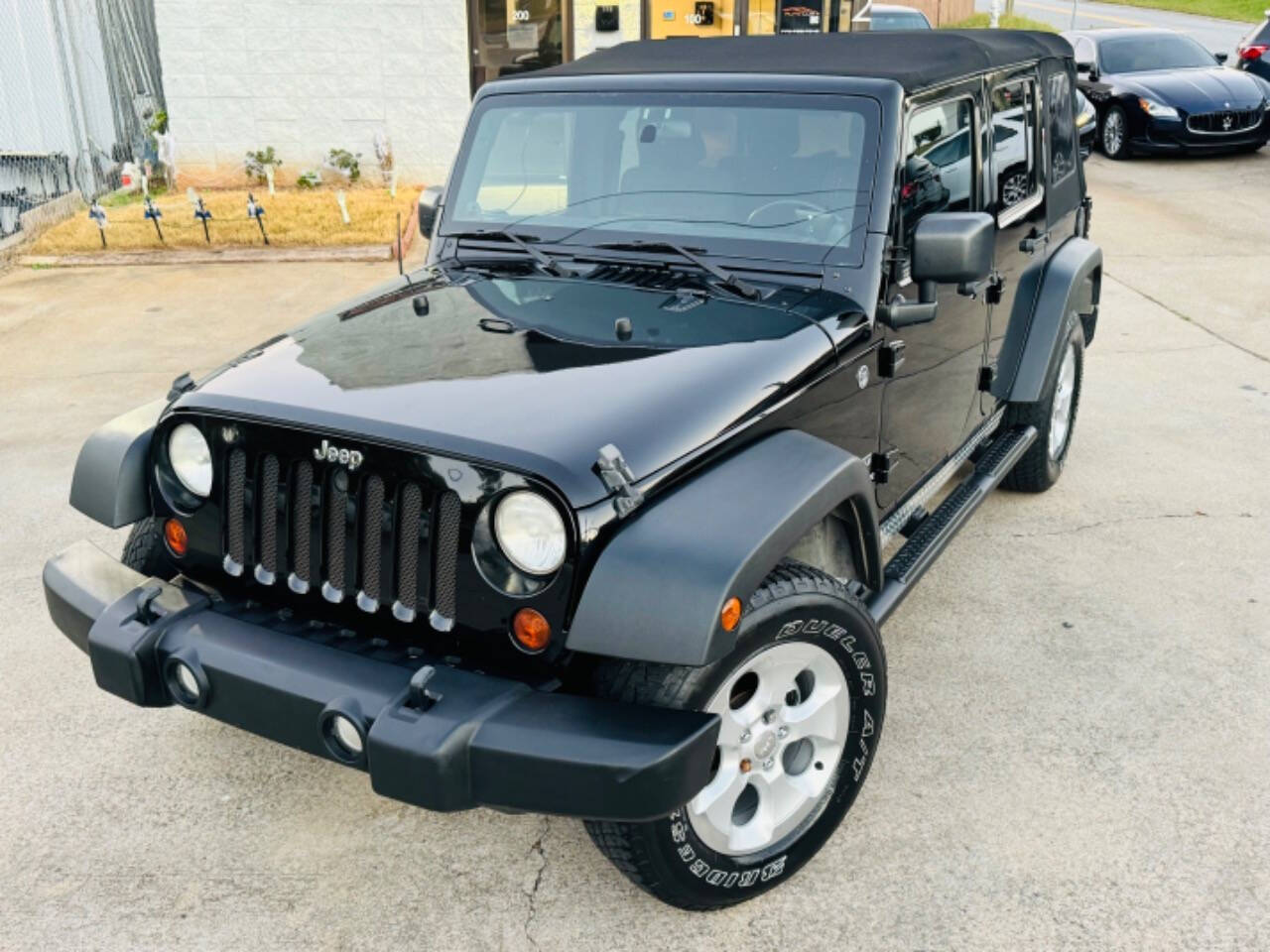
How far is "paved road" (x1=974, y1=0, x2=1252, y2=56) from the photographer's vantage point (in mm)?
29125

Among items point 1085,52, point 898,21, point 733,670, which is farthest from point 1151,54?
point 733,670

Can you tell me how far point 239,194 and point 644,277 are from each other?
8.95 metres

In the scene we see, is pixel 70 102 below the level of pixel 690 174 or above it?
below

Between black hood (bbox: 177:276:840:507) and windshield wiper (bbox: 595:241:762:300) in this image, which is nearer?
black hood (bbox: 177:276:840:507)

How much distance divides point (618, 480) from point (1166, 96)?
43.5ft

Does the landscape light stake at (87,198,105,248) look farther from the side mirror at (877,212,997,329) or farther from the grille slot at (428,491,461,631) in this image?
the grille slot at (428,491,461,631)

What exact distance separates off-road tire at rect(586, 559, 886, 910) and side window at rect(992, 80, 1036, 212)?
2169 mm

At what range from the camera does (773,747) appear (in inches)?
113

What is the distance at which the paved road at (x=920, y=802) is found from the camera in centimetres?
285

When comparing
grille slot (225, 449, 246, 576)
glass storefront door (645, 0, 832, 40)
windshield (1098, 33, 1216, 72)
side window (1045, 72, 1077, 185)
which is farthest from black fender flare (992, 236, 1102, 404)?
windshield (1098, 33, 1216, 72)

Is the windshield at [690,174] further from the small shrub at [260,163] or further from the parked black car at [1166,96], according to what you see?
the parked black car at [1166,96]

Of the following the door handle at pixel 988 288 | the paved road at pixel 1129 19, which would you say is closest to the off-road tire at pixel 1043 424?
the door handle at pixel 988 288

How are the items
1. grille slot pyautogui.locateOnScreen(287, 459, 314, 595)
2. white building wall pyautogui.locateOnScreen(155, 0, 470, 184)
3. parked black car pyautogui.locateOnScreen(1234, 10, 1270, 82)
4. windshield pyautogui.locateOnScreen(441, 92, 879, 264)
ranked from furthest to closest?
1. parked black car pyautogui.locateOnScreen(1234, 10, 1270, 82)
2. white building wall pyautogui.locateOnScreen(155, 0, 470, 184)
3. windshield pyautogui.locateOnScreen(441, 92, 879, 264)
4. grille slot pyautogui.locateOnScreen(287, 459, 314, 595)

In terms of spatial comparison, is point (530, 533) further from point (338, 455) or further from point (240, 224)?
point (240, 224)
